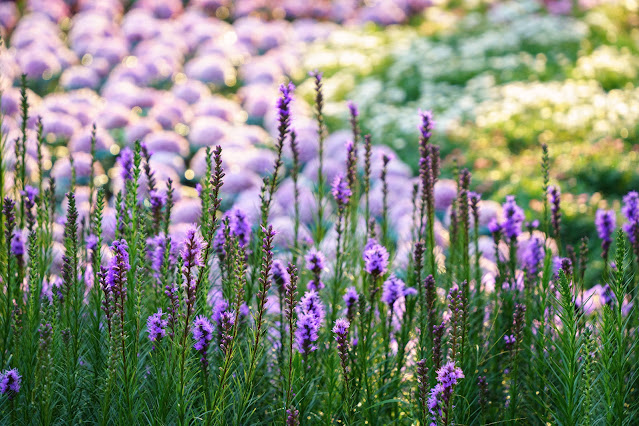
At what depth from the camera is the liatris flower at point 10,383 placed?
1.46 m

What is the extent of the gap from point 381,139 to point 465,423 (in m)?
5.02

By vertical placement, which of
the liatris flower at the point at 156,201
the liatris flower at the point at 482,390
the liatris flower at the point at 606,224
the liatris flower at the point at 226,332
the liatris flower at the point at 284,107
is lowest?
the liatris flower at the point at 482,390

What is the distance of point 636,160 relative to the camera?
5.21 m

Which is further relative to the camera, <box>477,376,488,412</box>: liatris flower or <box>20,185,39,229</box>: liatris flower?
<box>20,185,39,229</box>: liatris flower

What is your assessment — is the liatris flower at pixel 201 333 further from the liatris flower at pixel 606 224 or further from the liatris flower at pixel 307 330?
the liatris flower at pixel 606 224

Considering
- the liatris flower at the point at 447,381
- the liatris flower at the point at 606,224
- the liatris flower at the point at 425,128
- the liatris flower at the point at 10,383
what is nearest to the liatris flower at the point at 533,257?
the liatris flower at the point at 606,224

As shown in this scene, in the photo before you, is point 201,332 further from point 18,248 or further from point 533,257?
point 533,257

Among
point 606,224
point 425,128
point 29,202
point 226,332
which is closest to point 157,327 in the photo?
point 226,332

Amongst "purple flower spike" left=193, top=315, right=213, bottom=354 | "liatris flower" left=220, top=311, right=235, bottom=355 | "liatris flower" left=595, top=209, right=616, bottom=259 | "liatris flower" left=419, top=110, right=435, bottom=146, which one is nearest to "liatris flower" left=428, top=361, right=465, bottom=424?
"liatris flower" left=220, top=311, right=235, bottom=355

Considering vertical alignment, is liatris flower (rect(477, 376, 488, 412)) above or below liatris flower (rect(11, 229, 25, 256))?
below

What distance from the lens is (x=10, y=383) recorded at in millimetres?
1493

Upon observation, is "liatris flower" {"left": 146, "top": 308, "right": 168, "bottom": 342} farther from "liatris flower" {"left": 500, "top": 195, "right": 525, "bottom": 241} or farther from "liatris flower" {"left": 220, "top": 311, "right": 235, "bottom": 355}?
"liatris flower" {"left": 500, "top": 195, "right": 525, "bottom": 241}

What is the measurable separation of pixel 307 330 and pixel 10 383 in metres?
0.75

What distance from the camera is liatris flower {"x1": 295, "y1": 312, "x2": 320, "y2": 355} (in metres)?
1.41
